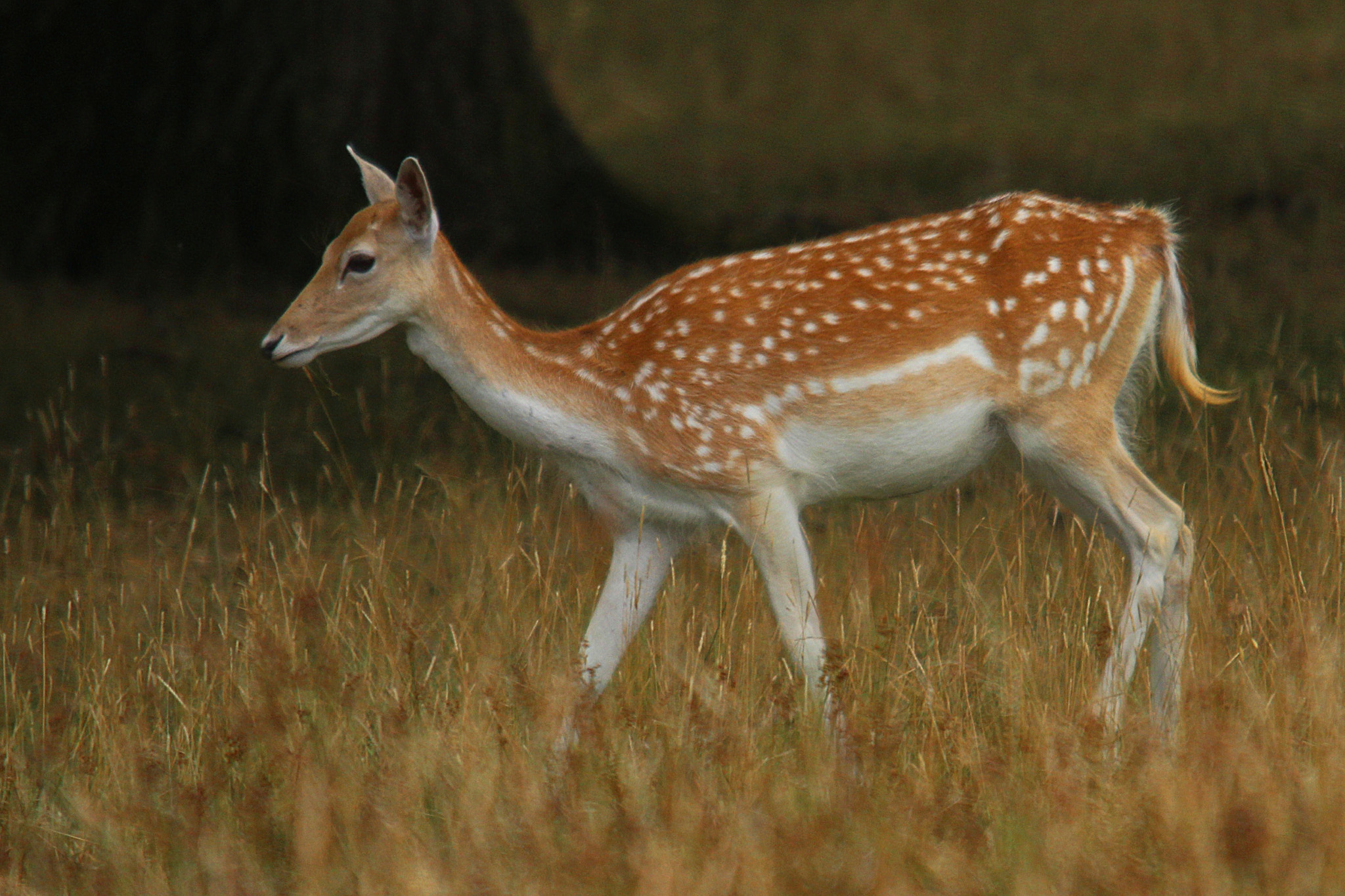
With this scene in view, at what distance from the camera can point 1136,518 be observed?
5.05 meters

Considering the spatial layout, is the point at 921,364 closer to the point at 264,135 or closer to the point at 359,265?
the point at 359,265

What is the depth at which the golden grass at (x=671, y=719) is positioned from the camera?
357 centimetres

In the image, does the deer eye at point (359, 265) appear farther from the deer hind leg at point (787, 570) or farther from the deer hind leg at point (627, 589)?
the deer hind leg at point (787, 570)

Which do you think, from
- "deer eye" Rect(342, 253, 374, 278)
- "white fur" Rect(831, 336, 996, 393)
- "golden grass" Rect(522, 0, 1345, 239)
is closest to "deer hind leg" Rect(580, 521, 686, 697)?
"white fur" Rect(831, 336, 996, 393)

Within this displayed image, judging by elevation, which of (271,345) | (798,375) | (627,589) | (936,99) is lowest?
(936,99)

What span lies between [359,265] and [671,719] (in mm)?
1552

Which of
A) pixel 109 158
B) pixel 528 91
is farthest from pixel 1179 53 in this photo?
pixel 109 158

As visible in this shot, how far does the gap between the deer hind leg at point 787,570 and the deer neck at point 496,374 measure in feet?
1.47

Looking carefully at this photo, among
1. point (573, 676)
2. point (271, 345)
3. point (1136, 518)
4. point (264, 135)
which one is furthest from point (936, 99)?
point (573, 676)

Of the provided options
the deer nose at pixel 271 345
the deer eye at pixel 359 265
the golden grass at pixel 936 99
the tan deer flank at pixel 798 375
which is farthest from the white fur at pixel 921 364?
the golden grass at pixel 936 99

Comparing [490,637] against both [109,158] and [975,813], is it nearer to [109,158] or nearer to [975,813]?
[975,813]

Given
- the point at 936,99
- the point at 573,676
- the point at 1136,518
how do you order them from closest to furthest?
the point at 573,676 → the point at 1136,518 → the point at 936,99

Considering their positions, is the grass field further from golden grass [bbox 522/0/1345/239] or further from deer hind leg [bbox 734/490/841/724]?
golden grass [bbox 522/0/1345/239]

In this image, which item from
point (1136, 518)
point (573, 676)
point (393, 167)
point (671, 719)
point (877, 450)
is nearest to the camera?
point (671, 719)
